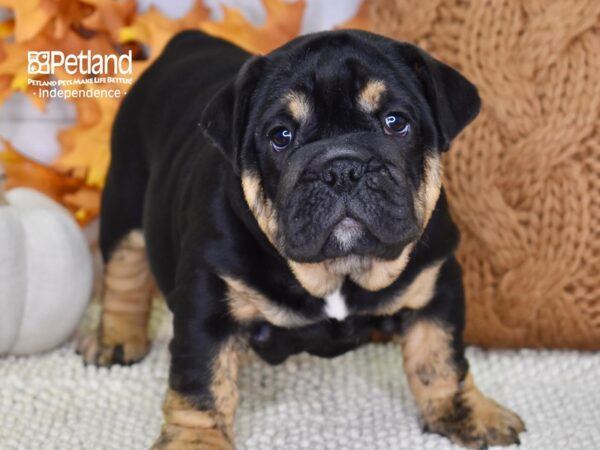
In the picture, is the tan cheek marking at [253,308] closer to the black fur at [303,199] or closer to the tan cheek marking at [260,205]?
the black fur at [303,199]

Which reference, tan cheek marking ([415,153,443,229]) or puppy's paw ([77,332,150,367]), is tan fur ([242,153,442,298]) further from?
puppy's paw ([77,332,150,367])

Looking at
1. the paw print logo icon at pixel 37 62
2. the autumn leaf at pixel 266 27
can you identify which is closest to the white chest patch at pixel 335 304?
the autumn leaf at pixel 266 27

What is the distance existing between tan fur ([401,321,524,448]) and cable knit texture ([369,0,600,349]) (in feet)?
1.32

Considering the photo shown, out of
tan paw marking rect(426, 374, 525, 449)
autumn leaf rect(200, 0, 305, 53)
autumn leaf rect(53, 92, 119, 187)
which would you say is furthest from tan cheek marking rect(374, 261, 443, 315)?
autumn leaf rect(53, 92, 119, 187)

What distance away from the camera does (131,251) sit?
2.48 metres

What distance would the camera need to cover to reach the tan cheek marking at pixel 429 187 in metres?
1.79

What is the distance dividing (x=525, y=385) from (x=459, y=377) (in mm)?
322

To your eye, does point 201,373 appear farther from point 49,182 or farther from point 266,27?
point 49,182

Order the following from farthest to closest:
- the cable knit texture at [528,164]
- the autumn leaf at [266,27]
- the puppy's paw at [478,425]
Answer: the autumn leaf at [266,27]
the cable knit texture at [528,164]
the puppy's paw at [478,425]

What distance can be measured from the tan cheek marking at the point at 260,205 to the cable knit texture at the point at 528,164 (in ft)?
2.33

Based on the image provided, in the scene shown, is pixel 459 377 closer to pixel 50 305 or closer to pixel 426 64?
pixel 426 64

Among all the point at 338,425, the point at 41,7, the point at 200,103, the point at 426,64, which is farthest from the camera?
the point at 41,7

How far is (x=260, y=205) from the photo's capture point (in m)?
1.79

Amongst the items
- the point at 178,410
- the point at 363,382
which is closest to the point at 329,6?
the point at 363,382
